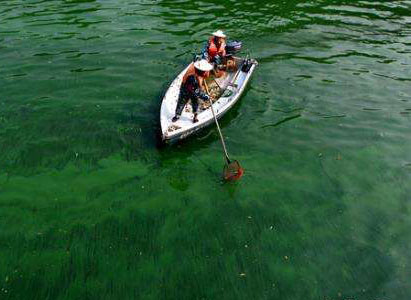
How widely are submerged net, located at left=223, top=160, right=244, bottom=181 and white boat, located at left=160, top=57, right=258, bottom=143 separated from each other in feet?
6.62

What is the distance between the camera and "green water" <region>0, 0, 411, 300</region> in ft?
31.1

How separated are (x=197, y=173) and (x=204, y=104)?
3567mm

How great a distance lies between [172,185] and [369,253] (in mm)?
5898

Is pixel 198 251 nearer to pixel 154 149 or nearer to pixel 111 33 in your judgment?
pixel 154 149

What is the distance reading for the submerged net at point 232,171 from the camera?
12242mm

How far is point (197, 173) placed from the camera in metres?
12.5

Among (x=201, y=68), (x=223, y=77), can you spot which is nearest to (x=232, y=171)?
(x=201, y=68)

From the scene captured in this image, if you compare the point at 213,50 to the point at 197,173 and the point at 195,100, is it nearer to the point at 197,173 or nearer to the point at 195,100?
the point at 195,100

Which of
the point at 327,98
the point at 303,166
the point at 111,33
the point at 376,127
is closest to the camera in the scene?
the point at 303,166

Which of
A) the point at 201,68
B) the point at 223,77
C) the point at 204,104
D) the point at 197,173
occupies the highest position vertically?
the point at 201,68

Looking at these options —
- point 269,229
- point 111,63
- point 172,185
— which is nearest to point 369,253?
point 269,229

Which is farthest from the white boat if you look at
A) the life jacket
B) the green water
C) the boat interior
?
the life jacket

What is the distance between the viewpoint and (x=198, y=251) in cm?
998

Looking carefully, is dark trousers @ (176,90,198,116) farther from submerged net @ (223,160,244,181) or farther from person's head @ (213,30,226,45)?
person's head @ (213,30,226,45)
